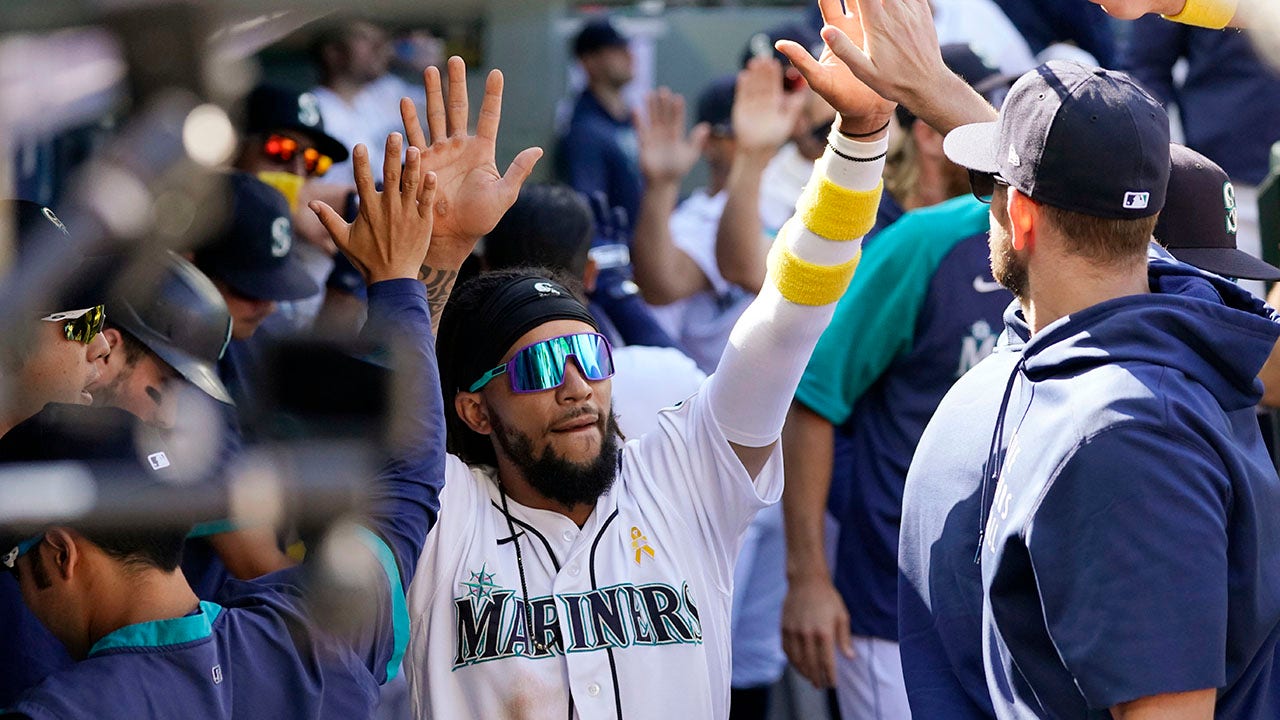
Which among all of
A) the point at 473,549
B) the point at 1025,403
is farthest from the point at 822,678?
the point at 1025,403

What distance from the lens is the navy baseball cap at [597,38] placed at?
588 centimetres

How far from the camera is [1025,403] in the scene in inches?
77.0

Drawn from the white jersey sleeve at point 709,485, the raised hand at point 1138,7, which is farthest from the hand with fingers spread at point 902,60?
the white jersey sleeve at point 709,485

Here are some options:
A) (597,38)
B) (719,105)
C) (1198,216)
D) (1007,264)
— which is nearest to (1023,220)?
(1007,264)

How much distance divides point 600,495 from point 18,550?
3.50ft

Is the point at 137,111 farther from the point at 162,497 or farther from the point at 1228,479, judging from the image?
the point at 1228,479

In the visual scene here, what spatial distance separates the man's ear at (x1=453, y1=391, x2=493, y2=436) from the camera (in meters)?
2.65

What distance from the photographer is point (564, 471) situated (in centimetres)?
251

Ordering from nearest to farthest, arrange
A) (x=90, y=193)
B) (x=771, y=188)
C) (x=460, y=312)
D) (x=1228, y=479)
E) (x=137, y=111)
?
1. (x=137, y=111)
2. (x=90, y=193)
3. (x=1228, y=479)
4. (x=460, y=312)
5. (x=771, y=188)

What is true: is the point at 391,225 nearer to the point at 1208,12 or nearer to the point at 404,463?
the point at 404,463

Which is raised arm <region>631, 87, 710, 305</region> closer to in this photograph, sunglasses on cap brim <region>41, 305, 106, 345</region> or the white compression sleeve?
the white compression sleeve

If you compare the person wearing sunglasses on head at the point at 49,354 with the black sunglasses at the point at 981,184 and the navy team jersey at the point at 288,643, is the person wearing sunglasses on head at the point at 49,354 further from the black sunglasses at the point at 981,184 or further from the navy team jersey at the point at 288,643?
the black sunglasses at the point at 981,184

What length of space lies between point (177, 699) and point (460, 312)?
3.57 feet

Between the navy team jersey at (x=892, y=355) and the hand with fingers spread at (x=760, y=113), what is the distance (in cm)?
101
